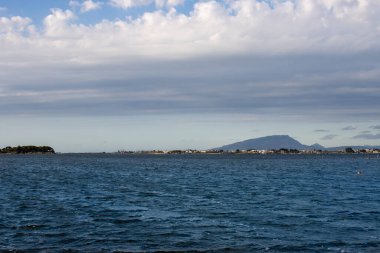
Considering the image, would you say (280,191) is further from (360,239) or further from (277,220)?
(360,239)

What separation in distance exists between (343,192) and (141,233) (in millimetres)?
41841

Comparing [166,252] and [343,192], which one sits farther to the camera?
[343,192]

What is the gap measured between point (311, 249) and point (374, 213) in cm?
1893

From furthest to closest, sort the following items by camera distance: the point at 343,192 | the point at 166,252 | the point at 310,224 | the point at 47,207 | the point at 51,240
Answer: the point at 343,192 < the point at 47,207 < the point at 310,224 < the point at 51,240 < the point at 166,252

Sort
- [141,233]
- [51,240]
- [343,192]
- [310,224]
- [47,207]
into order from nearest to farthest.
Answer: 1. [51,240]
2. [141,233]
3. [310,224]
4. [47,207]
5. [343,192]

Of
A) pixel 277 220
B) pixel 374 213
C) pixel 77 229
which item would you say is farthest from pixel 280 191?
pixel 77 229

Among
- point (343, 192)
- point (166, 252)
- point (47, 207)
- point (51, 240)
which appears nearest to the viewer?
point (166, 252)

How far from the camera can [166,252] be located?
30188mm

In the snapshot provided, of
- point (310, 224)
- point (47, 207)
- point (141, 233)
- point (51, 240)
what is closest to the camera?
point (51, 240)

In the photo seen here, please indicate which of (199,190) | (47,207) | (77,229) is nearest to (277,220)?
(77,229)

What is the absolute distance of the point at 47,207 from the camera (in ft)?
168

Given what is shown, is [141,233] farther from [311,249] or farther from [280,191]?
[280,191]

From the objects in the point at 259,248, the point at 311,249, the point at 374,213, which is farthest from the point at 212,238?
the point at 374,213

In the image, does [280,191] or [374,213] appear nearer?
[374,213]
